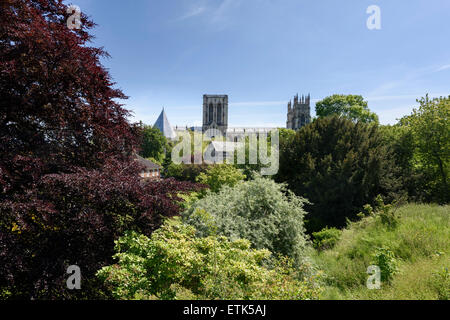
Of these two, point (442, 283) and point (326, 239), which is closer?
point (442, 283)

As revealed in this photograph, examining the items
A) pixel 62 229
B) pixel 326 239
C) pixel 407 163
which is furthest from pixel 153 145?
pixel 62 229

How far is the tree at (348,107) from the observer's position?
32906mm

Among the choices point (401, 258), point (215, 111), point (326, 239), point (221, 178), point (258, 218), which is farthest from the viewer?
point (215, 111)

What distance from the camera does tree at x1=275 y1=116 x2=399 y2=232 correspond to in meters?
14.5

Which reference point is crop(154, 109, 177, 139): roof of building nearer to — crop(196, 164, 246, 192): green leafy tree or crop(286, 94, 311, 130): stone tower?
crop(286, 94, 311, 130): stone tower

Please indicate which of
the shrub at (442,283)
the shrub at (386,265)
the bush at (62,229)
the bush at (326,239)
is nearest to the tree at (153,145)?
the bush at (326,239)

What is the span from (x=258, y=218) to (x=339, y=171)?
371 inches

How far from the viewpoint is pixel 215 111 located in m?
92.3

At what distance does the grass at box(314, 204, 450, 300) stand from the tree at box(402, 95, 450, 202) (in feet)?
21.6

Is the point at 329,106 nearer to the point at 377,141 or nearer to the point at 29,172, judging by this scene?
the point at 377,141

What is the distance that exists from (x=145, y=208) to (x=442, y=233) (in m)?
9.85

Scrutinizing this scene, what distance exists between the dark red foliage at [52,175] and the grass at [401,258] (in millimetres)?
5647

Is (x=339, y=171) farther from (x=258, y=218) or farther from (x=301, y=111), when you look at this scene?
(x=301, y=111)

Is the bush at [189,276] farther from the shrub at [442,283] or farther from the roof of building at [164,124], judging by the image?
the roof of building at [164,124]
